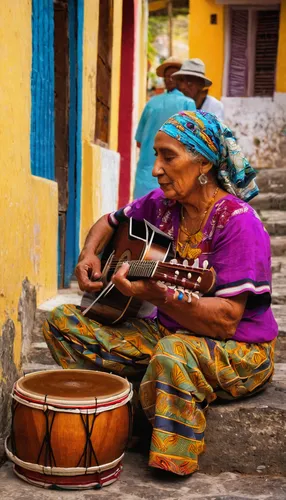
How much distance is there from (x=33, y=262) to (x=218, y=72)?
10999mm

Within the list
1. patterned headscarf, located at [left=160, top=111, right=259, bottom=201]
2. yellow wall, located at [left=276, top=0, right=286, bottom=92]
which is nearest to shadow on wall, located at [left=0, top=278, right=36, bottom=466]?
patterned headscarf, located at [left=160, top=111, right=259, bottom=201]

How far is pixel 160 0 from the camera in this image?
15250 mm

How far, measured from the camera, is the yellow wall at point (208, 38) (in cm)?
1413

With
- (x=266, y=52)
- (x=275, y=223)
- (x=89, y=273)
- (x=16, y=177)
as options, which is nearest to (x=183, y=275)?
(x=89, y=273)

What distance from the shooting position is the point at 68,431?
8.74ft

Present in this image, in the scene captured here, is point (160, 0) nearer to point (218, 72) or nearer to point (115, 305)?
point (218, 72)

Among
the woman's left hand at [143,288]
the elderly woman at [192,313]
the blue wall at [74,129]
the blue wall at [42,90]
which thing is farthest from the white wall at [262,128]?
the woman's left hand at [143,288]

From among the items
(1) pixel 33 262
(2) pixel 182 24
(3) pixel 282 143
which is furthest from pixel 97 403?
(2) pixel 182 24

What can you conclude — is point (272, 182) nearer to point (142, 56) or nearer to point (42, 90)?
point (142, 56)

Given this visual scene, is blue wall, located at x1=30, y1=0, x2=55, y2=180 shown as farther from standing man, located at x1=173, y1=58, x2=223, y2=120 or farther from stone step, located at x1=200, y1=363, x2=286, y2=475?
standing man, located at x1=173, y1=58, x2=223, y2=120

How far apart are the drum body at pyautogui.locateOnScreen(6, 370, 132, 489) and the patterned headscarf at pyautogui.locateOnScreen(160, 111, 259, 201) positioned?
39.6 inches

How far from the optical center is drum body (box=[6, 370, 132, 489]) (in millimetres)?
2652

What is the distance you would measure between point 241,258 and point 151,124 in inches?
132

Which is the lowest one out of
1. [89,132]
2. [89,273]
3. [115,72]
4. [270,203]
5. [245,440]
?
[270,203]
